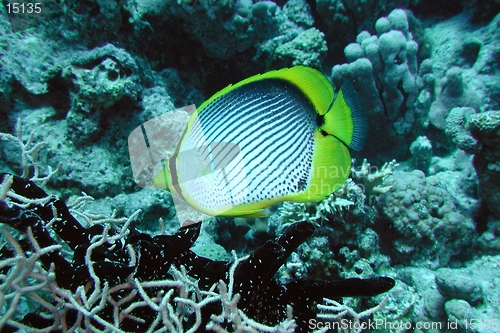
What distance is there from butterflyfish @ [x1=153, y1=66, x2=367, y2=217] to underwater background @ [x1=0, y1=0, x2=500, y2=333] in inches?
16.3

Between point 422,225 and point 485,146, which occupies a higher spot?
point 485,146

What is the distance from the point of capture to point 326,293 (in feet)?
4.47

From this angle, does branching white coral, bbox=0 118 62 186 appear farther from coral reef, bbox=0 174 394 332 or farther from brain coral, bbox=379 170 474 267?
brain coral, bbox=379 170 474 267

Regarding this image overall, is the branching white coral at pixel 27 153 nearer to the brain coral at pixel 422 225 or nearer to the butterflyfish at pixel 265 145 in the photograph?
the butterflyfish at pixel 265 145

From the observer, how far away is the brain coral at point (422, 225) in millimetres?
2658

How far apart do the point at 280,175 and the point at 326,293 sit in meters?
0.62

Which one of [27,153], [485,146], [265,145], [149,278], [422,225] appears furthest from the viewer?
[485,146]

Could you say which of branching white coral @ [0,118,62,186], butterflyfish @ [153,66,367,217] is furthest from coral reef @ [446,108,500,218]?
branching white coral @ [0,118,62,186]

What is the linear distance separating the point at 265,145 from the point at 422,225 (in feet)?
7.12

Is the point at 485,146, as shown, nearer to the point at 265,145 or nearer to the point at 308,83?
the point at 308,83

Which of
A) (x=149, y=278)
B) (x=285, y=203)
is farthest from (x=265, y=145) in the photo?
(x=285, y=203)

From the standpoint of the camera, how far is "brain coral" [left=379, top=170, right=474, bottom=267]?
2.66 metres

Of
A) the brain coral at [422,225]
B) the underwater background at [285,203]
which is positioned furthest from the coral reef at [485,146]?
the brain coral at [422,225]

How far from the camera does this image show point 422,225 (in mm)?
2654
